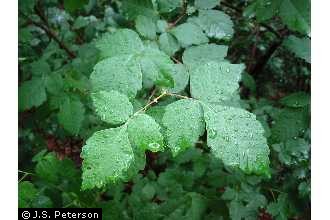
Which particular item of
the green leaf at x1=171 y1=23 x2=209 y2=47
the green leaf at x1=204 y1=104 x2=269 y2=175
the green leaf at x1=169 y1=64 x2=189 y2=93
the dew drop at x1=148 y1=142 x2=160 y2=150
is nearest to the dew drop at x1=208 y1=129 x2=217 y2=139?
the green leaf at x1=204 y1=104 x2=269 y2=175

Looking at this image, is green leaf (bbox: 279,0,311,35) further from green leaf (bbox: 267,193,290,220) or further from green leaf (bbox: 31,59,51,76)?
green leaf (bbox: 31,59,51,76)

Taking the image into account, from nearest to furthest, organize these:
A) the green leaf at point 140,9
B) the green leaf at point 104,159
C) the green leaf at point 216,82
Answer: the green leaf at point 104,159 < the green leaf at point 216,82 < the green leaf at point 140,9

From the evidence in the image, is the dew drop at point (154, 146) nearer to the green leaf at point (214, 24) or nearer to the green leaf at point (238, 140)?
the green leaf at point (238, 140)

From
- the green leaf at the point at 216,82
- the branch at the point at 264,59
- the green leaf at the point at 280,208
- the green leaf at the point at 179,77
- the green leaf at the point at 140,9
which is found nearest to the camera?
the green leaf at the point at 216,82

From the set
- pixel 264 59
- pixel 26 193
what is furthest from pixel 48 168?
pixel 264 59

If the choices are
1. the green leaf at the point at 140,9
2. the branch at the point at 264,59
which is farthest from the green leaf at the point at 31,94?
the branch at the point at 264,59

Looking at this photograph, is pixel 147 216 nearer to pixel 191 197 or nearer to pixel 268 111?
pixel 191 197
